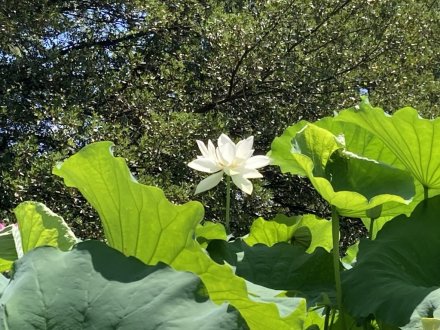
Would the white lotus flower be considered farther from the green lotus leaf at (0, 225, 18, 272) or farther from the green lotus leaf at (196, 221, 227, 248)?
the green lotus leaf at (0, 225, 18, 272)

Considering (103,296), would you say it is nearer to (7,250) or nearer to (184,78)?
(7,250)

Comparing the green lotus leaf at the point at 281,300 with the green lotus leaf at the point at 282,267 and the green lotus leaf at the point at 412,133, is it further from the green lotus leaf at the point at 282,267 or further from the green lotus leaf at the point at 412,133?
the green lotus leaf at the point at 412,133

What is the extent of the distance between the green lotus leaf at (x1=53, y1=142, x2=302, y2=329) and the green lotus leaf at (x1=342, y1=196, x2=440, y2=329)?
13cm

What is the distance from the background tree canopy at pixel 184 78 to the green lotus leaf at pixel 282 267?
3.10 m

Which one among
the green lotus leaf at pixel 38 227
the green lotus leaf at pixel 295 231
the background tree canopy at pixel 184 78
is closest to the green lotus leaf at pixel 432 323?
the green lotus leaf at pixel 38 227

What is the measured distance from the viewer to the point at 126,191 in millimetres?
685

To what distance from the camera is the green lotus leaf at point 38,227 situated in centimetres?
76

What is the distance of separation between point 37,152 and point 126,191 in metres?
3.63

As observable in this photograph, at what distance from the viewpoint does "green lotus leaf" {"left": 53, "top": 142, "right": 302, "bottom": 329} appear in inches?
23.7

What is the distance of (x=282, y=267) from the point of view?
2.89 feet

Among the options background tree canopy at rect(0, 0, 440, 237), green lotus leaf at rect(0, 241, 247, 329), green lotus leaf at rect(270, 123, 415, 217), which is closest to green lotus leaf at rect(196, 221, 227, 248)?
green lotus leaf at rect(270, 123, 415, 217)

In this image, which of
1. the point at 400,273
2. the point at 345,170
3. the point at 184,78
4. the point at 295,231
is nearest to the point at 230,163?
the point at 295,231

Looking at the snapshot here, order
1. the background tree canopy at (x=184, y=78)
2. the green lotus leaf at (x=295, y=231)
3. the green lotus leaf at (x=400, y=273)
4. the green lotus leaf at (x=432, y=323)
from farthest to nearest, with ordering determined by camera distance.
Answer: the background tree canopy at (x=184, y=78)
the green lotus leaf at (x=295, y=231)
the green lotus leaf at (x=400, y=273)
the green lotus leaf at (x=432, y=323)

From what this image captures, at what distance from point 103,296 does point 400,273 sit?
0.35 m
